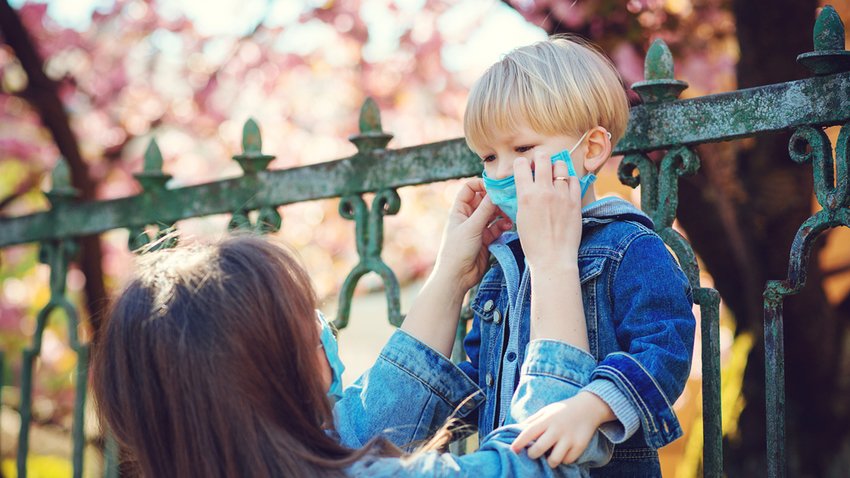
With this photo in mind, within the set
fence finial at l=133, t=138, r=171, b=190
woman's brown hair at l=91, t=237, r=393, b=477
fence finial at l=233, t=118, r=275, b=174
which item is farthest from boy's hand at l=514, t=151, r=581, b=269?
fence finial at l=133, t=138, r=171, b=190

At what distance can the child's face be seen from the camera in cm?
172

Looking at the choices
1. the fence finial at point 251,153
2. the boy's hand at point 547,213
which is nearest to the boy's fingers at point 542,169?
the boy's hand at point 547,213

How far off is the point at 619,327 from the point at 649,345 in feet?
0.36

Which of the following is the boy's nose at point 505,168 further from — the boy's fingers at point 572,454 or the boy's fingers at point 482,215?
the boy's fingers at point 572,454

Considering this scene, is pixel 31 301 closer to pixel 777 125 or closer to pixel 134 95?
pixel 134 95

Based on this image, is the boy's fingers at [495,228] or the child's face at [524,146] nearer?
the child's face at [524,146]

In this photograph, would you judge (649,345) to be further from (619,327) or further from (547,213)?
(547,213)


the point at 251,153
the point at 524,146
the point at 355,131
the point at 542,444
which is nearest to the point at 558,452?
the point at 542,444

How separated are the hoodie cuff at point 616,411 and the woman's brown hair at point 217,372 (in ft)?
1.20

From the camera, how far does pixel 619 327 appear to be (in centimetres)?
163

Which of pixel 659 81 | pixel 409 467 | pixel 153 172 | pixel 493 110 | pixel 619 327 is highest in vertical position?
pixel 153 172

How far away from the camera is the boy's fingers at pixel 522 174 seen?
168cm

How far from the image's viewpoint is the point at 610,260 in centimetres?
168

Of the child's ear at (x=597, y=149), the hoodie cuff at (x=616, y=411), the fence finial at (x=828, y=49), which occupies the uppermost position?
the fence finial at (x=828, y=49)
